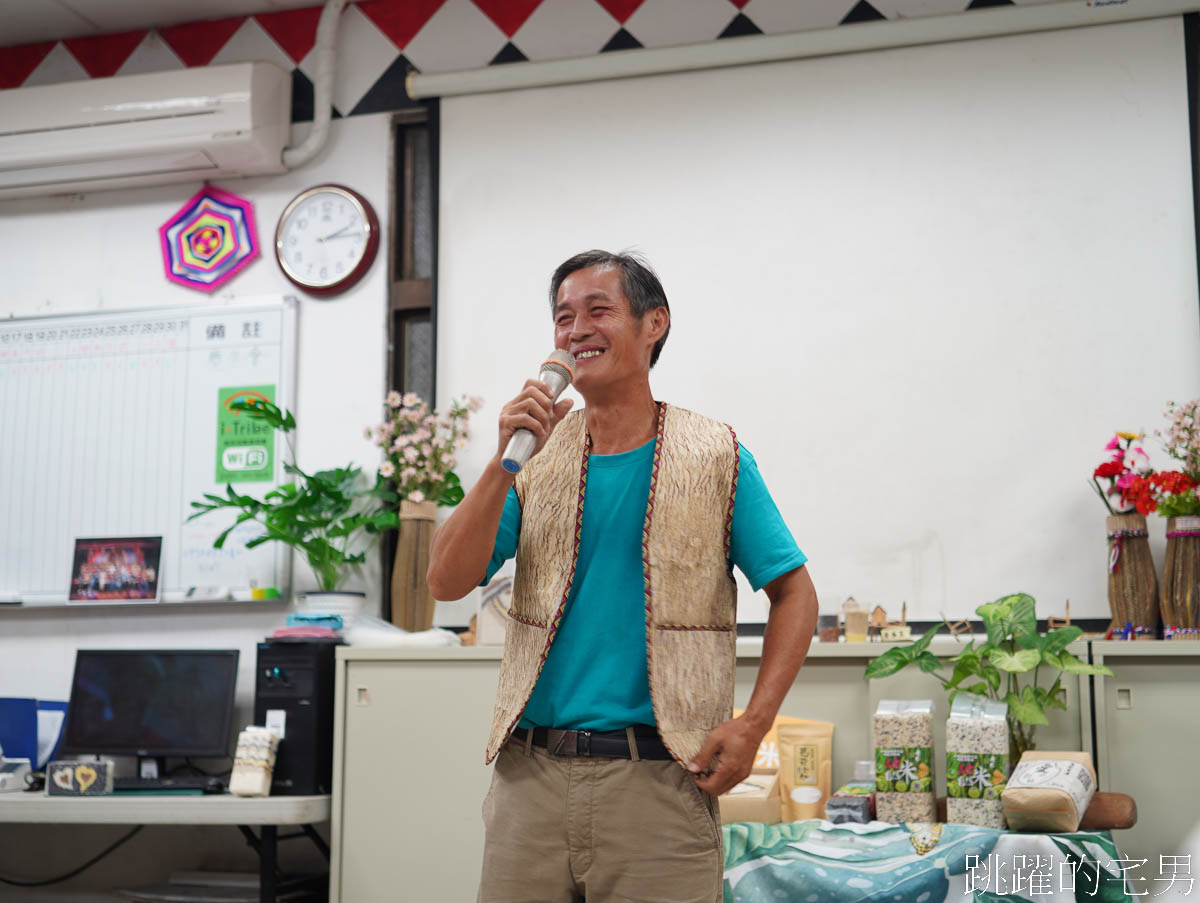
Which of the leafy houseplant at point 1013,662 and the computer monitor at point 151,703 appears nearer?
the leafy houseplant at point 1013,662

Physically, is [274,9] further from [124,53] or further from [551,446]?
[551,446]

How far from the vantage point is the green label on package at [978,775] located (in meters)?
2.42

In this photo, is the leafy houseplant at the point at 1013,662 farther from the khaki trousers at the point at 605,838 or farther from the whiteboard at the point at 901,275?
the khaki trousers at the point at 605,838

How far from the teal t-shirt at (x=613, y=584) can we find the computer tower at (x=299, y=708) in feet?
5.74

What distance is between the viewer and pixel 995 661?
100 inches

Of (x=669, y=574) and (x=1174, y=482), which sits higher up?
(x=1174, y=482)

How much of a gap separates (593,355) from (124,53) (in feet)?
10.8

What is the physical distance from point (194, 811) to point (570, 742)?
6.61ft

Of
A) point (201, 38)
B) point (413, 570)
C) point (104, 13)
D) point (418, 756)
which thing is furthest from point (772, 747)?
point (104, 13)

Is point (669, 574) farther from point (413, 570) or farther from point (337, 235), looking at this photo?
point (337, 235)

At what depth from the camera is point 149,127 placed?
3.80 metres

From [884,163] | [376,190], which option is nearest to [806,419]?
[884,163]

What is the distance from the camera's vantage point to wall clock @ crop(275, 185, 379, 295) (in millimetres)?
3795

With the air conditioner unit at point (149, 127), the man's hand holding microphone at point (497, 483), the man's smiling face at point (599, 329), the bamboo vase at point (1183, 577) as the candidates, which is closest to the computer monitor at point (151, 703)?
the air conditioner unit at point (149, 127)
